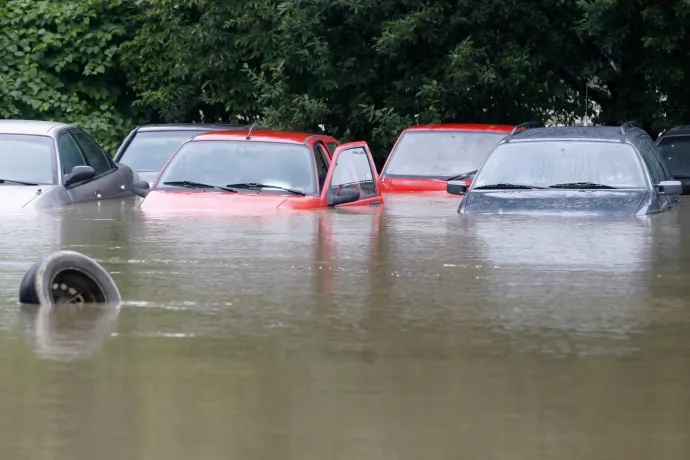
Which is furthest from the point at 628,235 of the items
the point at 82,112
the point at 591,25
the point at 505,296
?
the point at 82,112

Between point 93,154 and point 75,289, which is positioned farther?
point 93,154

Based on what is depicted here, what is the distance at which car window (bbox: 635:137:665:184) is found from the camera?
11.6 m

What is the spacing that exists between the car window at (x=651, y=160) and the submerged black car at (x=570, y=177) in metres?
0.01

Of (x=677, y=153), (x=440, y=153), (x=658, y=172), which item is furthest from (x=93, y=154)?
(x=677, y=153)

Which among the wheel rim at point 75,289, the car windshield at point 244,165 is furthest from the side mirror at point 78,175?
the wheel rim at point 75,289

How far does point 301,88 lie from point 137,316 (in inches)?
623

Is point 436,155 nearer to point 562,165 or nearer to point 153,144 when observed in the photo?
point 153,144

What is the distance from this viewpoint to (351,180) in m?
12.3

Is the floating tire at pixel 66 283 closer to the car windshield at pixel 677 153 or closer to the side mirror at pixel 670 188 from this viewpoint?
the side mirror at pixel 670 188

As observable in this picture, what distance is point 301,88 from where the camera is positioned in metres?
21.8

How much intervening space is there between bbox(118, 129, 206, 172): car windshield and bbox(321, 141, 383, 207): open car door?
4.30 meters

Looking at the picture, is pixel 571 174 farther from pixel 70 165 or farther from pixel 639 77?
pixel 639 77

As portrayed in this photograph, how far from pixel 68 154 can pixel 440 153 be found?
15.2 feet

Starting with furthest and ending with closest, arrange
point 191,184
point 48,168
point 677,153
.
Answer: point 677,153 → point 48,168 → point 191,184
